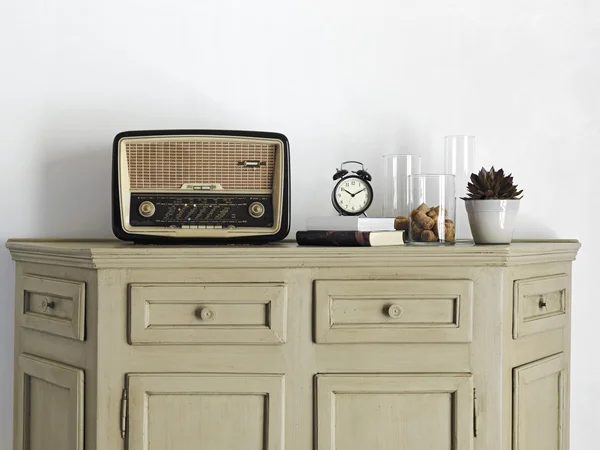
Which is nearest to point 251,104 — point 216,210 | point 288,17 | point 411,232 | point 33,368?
point 288,17

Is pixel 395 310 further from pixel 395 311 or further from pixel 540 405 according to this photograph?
pixel 540 405

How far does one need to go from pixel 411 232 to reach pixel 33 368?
3.02 feet

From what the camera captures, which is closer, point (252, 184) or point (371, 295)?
point (371, 295)

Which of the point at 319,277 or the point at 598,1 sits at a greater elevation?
the point at 598,1

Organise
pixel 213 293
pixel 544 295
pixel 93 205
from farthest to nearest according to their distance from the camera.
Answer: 1. pixel 93 205
2. pixel 544 295
3. pixel 213 293

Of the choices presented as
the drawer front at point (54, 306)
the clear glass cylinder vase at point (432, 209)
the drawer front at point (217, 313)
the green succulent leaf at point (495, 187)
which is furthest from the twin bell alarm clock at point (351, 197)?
the drawer front at point (54, 306)

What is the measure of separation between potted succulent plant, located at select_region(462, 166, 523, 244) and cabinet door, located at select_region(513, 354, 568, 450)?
0.29 metres

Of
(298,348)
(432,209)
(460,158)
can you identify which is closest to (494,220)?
(432,209)

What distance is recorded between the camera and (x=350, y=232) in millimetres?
1520

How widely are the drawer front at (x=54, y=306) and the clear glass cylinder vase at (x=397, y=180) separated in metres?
0.77

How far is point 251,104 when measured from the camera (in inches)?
75.8

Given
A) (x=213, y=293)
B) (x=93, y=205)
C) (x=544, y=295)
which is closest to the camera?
(x=213, y=293)

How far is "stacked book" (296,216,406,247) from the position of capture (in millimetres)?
1512

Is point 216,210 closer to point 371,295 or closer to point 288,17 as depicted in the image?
point 371,295
